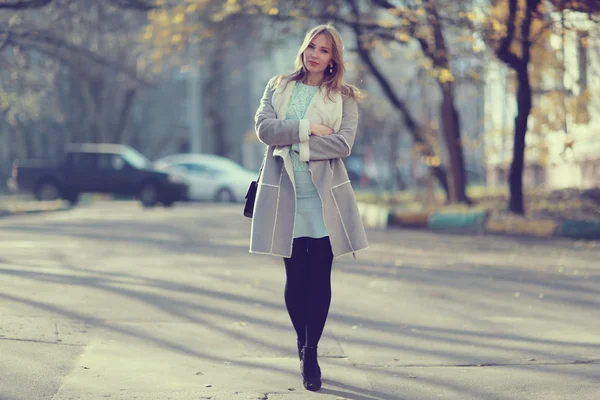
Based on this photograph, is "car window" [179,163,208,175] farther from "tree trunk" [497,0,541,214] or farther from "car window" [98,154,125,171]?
"tree trunk" [497,0,541,214]

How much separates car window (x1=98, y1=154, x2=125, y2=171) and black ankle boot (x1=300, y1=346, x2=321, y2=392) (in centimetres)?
2413

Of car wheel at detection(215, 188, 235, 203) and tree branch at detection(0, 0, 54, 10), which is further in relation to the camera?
car wheel at detection(215, 188, 235, 203)

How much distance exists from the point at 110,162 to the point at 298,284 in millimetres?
24192

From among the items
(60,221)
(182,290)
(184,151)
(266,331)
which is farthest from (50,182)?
(184,151)

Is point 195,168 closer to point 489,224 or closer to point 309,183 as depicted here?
point 489,224

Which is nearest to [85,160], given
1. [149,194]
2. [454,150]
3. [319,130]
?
[149,194]

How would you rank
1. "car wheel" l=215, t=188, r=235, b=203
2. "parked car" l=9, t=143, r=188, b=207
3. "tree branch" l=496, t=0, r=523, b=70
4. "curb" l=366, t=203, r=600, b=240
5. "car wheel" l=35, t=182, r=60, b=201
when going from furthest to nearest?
"car wheel" l=215, t=188, r=235, b=203
"car wheel" l=35, t=182, r=60, b=201
"parked car" l=9, t=143, r=188, b=207
"tree branch" l=496, t=0, r=523, b=70
"curb" l=366, t=203, r=600, b=240

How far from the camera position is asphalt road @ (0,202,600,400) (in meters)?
Answer: 5.36

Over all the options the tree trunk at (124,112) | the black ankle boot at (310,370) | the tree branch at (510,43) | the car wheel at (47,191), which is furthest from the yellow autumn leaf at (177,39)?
the tree trunk at (124,112)

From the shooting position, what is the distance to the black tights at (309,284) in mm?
5363

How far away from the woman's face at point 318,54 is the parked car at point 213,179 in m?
26.6

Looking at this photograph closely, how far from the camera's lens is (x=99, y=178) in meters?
29.0

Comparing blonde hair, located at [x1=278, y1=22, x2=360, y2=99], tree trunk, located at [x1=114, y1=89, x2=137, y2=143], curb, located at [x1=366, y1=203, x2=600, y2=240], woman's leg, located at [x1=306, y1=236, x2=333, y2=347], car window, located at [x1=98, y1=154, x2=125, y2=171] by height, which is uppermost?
tree trunk, located at [x1=114, y1=89, x2=137, y2=143]

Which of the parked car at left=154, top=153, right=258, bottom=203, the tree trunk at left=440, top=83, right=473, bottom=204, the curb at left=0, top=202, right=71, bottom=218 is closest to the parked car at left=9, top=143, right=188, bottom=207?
the curb at left=0, top=202, right=71, bottom=218
